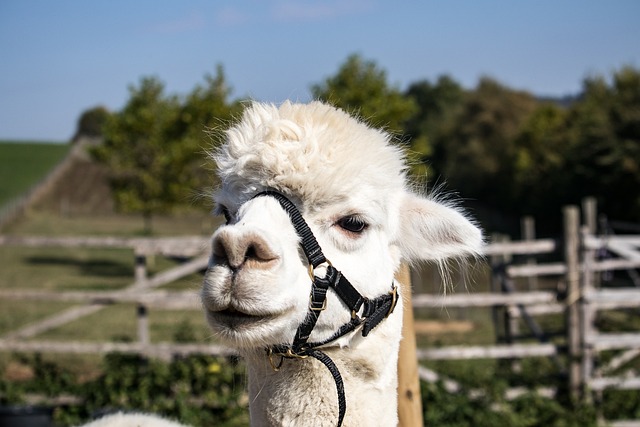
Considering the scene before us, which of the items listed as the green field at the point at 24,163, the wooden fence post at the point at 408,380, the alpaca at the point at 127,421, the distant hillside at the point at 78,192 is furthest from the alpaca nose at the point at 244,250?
the green field at the point at 24,163

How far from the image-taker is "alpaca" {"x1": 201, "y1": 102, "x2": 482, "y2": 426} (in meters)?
2.13

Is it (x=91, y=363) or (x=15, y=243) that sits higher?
(x=15, y=243)

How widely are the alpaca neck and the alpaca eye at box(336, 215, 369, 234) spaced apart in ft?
1.30

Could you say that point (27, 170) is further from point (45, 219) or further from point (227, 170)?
point (227, 170)

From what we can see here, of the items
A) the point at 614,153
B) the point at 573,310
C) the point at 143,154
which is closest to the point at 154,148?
the point at 143,154

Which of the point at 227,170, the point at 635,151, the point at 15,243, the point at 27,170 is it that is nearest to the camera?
the point at 227,170

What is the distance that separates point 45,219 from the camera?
154 ft

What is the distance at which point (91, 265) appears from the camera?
27.8 meters

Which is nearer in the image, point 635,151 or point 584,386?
point 584,386

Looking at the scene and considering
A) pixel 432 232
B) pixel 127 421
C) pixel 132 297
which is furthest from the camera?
pixel 132 297

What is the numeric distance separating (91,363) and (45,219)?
39601 mm

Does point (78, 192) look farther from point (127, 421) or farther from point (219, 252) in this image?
point (219, 252)

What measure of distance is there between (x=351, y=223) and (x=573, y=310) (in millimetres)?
5610

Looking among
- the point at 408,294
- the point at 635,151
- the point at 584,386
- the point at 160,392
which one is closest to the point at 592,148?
the point at 635,151
